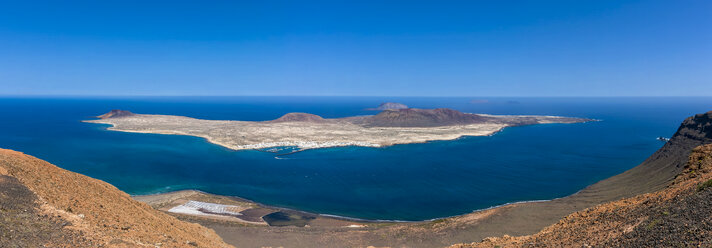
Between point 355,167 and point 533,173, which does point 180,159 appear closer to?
point 355,167

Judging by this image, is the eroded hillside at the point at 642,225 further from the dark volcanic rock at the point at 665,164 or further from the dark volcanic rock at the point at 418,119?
the dark volcanic rock at the point at 418,119

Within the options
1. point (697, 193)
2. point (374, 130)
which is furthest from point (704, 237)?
point (374, 130)

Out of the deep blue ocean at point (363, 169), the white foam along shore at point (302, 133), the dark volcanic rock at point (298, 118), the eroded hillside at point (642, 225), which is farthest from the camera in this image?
the dark volcanic rock at point (298, 118)

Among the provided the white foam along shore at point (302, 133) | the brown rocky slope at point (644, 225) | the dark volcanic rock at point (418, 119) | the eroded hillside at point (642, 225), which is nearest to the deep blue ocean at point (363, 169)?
the white foam along shore at point (302, 133)

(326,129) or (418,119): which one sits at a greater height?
(418,119)

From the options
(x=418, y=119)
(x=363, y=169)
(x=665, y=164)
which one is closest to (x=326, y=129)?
(x=418, y=119)

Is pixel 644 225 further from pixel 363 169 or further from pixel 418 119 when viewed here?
pixel 418 119
